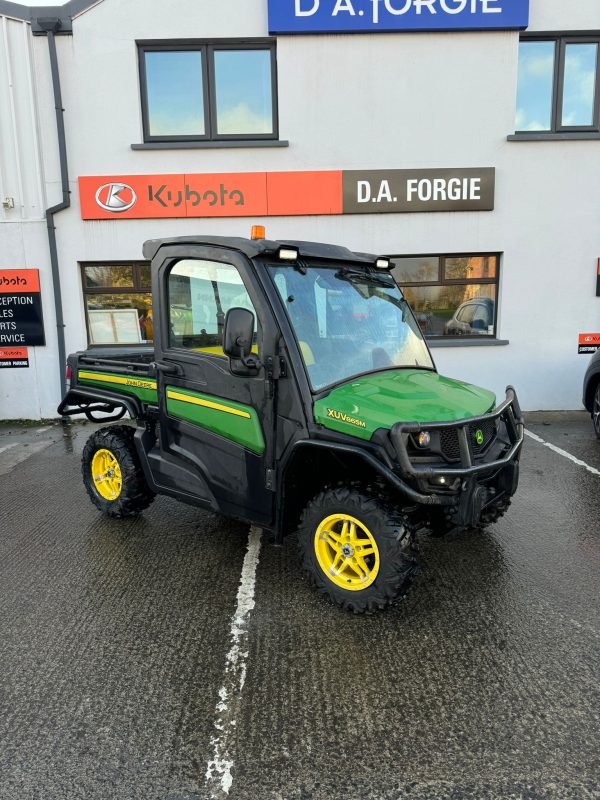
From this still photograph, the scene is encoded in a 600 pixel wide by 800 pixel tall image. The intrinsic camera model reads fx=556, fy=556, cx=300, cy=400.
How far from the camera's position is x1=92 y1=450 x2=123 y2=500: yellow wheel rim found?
473 centimetres

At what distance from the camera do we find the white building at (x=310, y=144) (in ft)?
26.9

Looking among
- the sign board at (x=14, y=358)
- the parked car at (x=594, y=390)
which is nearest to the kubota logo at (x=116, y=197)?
the sign board at (x=14, y=358)

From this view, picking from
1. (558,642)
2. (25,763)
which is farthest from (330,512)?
(25,763)

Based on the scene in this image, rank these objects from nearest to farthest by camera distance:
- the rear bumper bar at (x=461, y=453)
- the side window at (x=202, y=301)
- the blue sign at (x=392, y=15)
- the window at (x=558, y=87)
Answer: the rear bumper bar at (x=461, y=453) → the side window at (x=202, y=301) → the blue sign at (x=392, y=15) → the window at (x=558, y=87)

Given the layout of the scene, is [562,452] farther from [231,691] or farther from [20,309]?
[20,309]

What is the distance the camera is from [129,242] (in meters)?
8.58

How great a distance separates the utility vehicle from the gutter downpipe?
17.0 ft

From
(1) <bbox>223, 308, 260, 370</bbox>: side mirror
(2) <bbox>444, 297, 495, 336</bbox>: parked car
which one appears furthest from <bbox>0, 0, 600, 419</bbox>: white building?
(1) <bbox>223, 308, 260, 370</bbox>: side mirror

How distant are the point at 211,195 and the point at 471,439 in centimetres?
663

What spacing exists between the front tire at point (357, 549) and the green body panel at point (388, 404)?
41 cm

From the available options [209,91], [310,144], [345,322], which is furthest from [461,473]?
[209,91]

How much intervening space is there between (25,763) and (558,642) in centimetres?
261

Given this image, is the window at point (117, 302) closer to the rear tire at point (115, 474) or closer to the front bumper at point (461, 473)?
the rear tire at point (115, 474)

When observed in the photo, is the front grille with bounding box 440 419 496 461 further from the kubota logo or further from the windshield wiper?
the kubota logo
